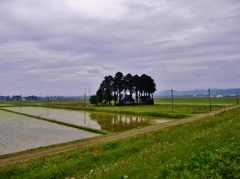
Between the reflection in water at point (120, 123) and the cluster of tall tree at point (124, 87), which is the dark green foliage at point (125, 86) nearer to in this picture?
the cluster of tall tree at point (124, 87)

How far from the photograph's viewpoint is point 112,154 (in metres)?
13.8

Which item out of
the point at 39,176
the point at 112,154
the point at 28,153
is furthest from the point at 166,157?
the point at 28,153

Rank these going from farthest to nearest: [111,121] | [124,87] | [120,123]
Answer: [124,87] < [111,121] < [120,123]

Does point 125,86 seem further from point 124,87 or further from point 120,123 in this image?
point 120,123

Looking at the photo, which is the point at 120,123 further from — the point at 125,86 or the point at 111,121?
the point at 125,86

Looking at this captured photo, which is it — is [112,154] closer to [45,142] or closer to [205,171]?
[205,171]

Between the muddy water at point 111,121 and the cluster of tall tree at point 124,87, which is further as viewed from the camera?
the cluster of tall tree at point 124,87

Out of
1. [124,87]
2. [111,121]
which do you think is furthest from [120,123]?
[124,87]

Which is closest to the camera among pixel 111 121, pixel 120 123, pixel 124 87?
pixel 120 123

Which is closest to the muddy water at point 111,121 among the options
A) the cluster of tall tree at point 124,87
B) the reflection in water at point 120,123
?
the reflection in water at point 120,123

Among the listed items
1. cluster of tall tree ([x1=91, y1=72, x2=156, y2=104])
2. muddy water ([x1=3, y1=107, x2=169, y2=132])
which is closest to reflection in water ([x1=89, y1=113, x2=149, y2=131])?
muddy water ([x1=3, y1=107, x2=169, y2=132])

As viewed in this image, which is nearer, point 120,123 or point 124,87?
point 120,123

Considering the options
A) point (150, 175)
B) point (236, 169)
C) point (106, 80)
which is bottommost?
point (150, 175)

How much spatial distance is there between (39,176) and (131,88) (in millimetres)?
87405
